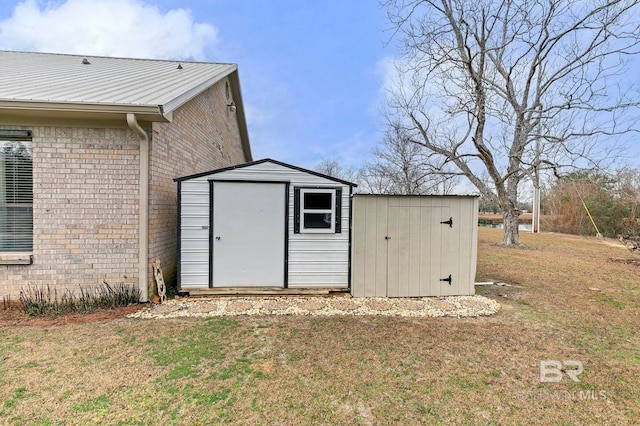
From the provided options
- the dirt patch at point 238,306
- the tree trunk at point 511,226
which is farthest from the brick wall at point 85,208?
the tree trunk at point 511,226

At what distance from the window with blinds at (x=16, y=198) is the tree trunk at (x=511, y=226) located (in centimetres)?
1558

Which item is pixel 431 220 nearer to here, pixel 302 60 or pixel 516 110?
pixel 516 110

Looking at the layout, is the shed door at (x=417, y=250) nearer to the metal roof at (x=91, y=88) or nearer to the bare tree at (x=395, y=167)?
the metal roof at (x=91, y=88)

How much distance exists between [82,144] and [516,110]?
14508 millimetres

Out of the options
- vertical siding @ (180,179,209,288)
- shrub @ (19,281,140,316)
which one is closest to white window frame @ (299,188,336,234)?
vertical siding @ (180,179,209,288)

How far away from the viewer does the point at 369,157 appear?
24.9 meters

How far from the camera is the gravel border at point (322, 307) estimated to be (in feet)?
14.5

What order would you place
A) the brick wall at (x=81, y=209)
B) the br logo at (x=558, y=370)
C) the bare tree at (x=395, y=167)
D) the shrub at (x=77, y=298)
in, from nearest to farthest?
the br logo at (x=558, y=370)
the shrub at (x=77, y=298)
the brick wall at (x=81, y=209)
the bare tree at (x=395, y=167)

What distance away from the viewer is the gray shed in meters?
5.19

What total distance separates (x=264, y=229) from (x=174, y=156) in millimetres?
2322

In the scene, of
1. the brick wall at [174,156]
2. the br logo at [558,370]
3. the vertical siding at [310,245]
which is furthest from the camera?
the vertical siding at [310,245]

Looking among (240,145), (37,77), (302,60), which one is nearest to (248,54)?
(302,60)

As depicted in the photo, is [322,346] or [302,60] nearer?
[322,346]

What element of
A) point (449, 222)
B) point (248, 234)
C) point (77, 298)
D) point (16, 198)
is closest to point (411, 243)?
point (449, 222)
